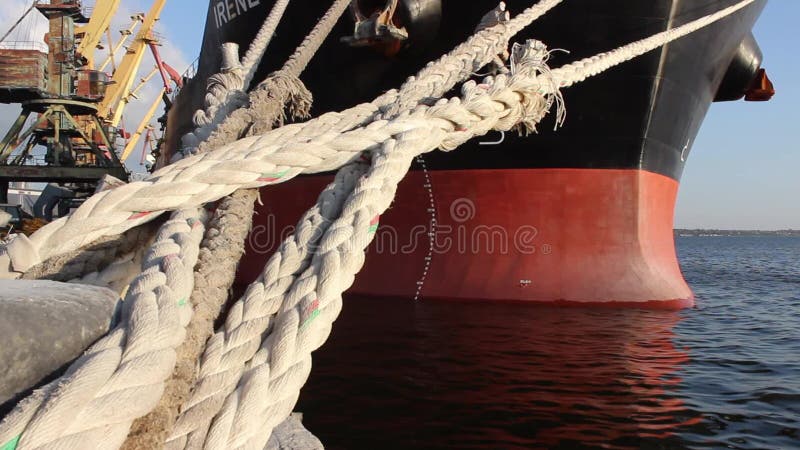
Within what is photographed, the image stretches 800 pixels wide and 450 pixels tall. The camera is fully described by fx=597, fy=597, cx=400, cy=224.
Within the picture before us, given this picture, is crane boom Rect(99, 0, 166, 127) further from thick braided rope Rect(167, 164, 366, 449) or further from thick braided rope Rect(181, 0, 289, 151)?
thick braided rope Rect(167, 164, 366, 449)

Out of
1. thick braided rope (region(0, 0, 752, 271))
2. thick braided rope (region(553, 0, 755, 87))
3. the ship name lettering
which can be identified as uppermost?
the ship name lettering

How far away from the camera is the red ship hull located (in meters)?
5.93

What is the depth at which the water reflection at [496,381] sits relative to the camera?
9.49 ft

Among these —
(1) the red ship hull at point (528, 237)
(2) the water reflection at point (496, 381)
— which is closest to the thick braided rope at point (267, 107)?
(2) the water reflection at point (496, 381)

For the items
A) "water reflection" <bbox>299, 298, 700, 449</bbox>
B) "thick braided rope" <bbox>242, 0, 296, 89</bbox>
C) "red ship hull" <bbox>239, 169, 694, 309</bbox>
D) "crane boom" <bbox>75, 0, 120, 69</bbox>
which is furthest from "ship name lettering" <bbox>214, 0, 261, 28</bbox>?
"crane boom" <bbox>75, 0, 120, 69</bbox>

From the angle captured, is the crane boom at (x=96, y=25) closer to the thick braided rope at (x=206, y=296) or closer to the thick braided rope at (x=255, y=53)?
the thick braided rope at (x=255, y=53)

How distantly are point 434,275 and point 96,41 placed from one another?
77.9 feet

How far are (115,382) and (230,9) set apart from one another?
7.96 meters

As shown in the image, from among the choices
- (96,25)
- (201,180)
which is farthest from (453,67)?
(96,25)

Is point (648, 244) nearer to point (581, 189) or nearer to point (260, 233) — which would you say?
point (581, 189)

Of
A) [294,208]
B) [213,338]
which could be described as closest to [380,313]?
[294,208]

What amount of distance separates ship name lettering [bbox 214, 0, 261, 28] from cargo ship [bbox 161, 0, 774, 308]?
4.52 ft

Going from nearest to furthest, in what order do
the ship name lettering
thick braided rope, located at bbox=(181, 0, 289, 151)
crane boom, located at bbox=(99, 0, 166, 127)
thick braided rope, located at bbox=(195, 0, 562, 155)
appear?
thick braided rope, located at bbox=(195, 0, 562, 155)
thick braided rope, located at bbox=(181, 0, 289, 151)
the ship name lettering
crane boom, located at bbox=(99, 0, 166, 127)

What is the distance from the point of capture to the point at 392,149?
1.67 meters
